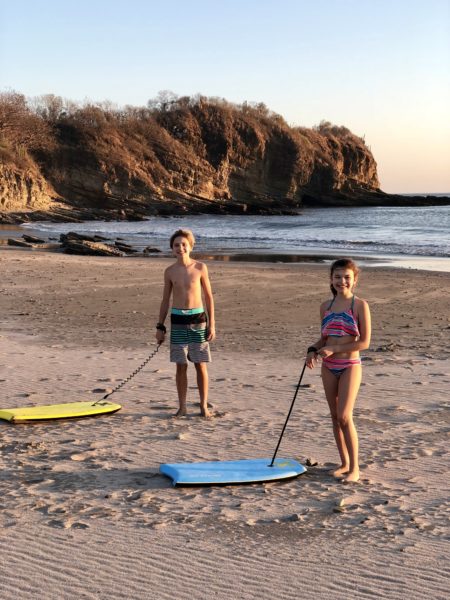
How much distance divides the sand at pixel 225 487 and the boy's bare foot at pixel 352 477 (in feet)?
0.24

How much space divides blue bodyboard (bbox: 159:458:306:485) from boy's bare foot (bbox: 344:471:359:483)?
292 millimetres

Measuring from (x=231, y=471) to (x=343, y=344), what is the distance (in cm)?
112

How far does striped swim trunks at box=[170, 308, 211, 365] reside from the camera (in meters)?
6.50

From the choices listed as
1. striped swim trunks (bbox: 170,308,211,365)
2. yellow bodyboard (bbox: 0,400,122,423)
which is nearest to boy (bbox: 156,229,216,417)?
striped swim trunks (bbox: 170,308,211,365)

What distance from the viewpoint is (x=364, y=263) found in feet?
76.3

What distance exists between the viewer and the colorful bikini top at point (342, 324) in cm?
479

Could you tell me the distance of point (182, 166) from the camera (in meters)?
81.0

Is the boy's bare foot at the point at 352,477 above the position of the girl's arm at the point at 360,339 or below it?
below

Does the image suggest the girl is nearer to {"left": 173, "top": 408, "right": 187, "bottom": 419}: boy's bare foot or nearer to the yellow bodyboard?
{"left": 173, "top": 408, "right": 187, "bottom": 419}: boy's bare foot

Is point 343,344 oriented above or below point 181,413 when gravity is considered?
above

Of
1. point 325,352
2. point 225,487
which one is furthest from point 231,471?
point 325,352

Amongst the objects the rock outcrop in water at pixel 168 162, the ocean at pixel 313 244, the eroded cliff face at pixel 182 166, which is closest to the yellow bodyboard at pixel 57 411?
the ocean at pixel 313 244

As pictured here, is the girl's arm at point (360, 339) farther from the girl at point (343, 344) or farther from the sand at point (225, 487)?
the sand at point (225, 487)

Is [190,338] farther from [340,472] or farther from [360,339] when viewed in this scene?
[360,339]
